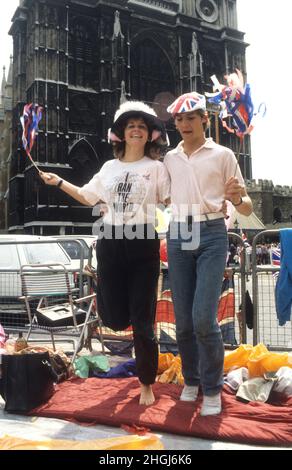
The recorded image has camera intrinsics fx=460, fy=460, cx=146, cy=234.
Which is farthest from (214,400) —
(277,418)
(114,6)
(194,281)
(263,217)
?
(263,217)

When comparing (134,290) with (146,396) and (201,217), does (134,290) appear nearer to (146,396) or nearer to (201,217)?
(201,217)

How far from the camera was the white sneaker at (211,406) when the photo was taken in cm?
310

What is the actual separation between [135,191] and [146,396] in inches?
58.9

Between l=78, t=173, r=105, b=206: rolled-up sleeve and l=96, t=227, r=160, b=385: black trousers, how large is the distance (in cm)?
37

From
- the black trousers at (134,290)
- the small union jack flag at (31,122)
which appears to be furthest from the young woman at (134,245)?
the small union jack flag at (31,122)

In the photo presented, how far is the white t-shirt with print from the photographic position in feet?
10.8

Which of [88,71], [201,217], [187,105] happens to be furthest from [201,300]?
[88,71]

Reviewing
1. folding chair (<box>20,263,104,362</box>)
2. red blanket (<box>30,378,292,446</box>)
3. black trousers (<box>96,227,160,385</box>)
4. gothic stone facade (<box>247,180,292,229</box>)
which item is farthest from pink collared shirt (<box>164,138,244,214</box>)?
gothic stone facade (<box>247,180,292,229</box>)

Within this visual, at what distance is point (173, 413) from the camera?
3125mm

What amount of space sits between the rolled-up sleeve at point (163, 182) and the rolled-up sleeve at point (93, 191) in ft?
1.47

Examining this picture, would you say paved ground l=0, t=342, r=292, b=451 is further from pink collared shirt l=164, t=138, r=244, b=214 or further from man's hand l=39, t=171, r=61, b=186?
man's hand l=39, t=171, r=61, b=186

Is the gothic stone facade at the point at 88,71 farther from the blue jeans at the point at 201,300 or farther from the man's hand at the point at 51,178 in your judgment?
the blue jeans at the point at 201,300

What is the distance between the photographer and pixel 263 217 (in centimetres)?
3912
